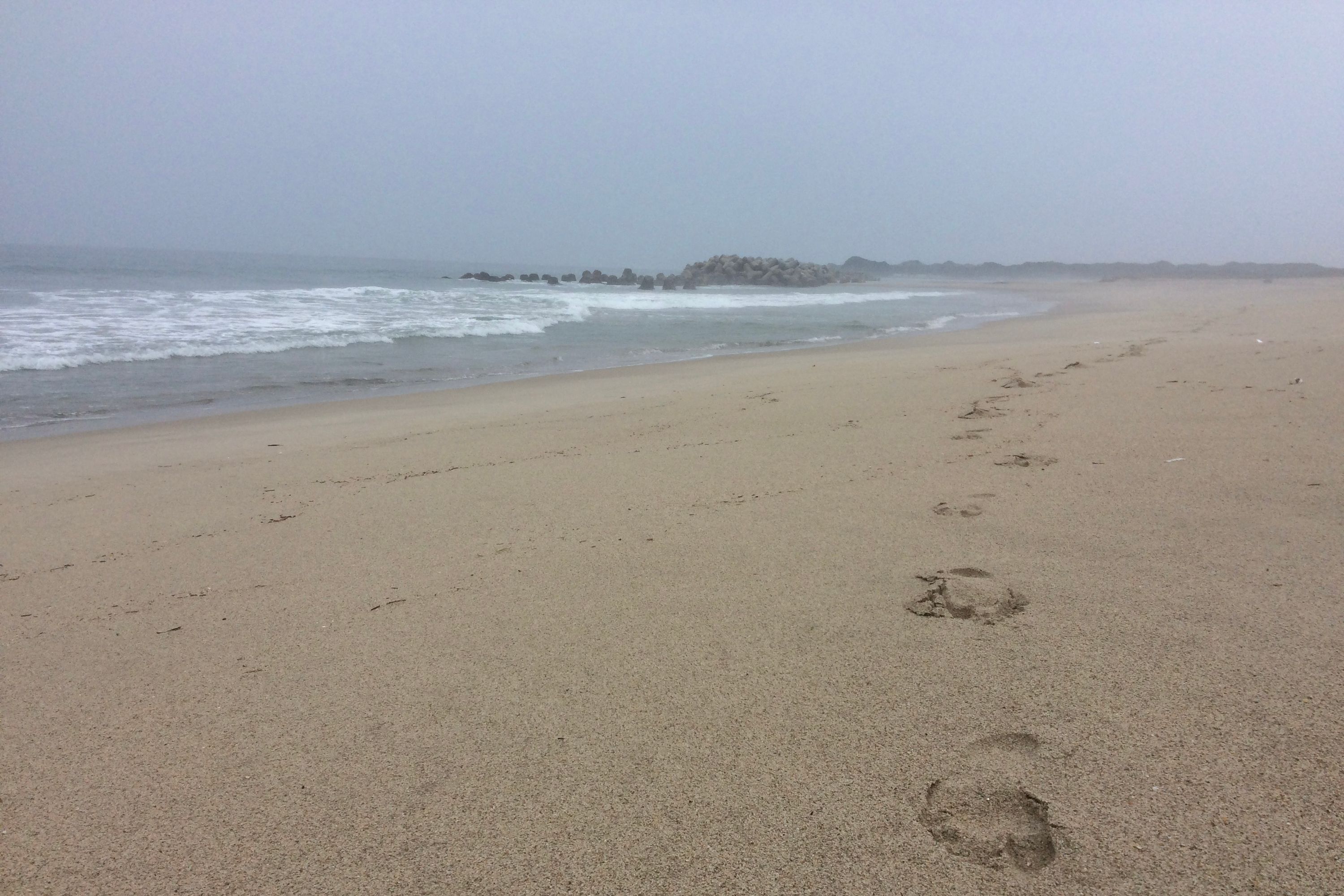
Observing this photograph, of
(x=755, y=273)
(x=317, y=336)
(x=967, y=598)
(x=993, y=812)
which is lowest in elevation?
(x=993, y=812)

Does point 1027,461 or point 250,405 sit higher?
point 1027,461

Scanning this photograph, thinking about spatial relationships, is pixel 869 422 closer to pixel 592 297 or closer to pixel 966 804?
pixel 966 804

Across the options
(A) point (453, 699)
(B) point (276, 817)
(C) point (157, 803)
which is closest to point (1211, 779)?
(A) point (453, 699)

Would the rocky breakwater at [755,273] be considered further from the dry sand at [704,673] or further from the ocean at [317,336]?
the dry sand at [704,673]

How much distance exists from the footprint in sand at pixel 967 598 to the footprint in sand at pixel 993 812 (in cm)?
64

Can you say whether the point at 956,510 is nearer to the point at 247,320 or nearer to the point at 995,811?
the point at 995,811

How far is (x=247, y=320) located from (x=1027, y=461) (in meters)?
14.6

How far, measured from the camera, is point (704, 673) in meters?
2.09

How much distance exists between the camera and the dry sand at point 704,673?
1479 mm

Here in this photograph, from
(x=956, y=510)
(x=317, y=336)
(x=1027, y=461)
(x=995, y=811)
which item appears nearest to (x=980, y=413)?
(x=1027, y=461)

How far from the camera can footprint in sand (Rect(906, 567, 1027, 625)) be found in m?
2.33

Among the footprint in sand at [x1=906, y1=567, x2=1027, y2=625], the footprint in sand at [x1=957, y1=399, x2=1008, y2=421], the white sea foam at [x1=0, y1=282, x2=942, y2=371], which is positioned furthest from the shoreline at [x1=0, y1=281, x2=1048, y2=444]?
the footprint in sand at [x1=906, y1=567, x2=1027, y2=625]

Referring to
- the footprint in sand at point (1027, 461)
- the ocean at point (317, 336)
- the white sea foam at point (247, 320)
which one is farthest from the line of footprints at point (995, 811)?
the white sea foam at point (247, 320)

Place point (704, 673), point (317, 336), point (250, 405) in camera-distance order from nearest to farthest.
A: point (704, 673), point (250, 405), point (317, 336)
